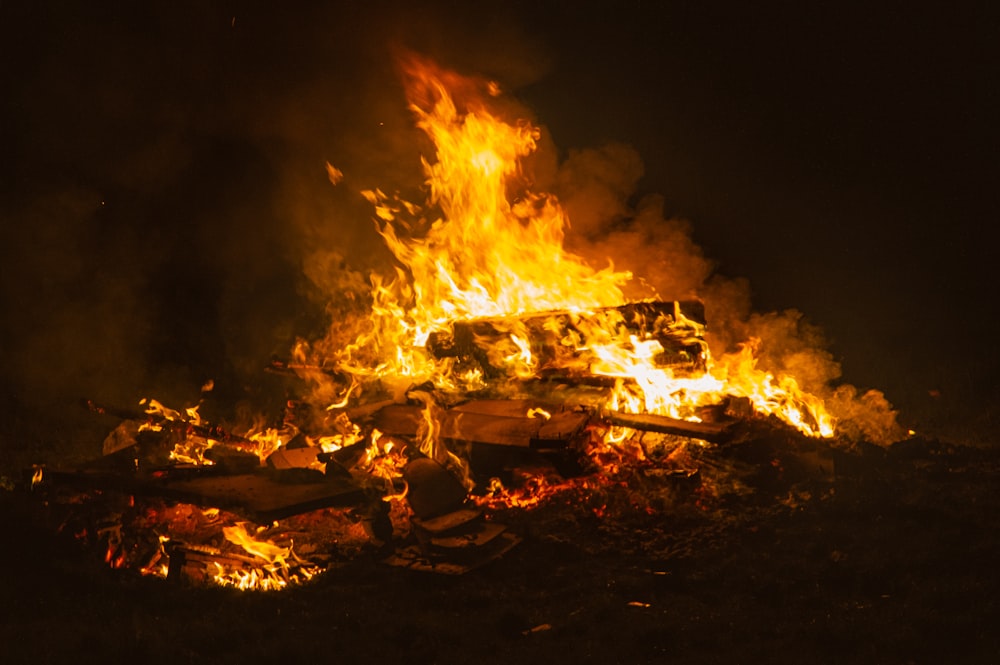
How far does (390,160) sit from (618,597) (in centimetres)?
908

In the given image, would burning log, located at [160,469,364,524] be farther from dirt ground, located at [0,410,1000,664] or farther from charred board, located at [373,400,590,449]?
charred board, located at [373,400,590,449]

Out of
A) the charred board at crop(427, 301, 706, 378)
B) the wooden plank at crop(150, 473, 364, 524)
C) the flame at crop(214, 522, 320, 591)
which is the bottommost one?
the flame at crop(214, 522, 320, 591)

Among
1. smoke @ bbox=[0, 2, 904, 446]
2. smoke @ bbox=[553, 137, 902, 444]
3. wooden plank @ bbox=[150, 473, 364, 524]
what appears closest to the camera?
wooden plank @ bbox=[150, 473, 364, 524]

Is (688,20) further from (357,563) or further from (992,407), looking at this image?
(357,563)

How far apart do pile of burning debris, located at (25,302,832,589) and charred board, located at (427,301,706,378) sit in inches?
1.3

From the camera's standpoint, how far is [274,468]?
768 cm

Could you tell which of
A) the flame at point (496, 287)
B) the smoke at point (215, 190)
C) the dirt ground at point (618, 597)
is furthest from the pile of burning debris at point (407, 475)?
the smoke at point (215, 190)

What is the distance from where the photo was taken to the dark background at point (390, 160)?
12.3 metres

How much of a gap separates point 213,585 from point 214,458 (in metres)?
2.70

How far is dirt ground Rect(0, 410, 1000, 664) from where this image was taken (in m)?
4.89

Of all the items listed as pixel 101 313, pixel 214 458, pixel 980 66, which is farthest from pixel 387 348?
pixel 980 66

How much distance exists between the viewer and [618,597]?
18.4 ft

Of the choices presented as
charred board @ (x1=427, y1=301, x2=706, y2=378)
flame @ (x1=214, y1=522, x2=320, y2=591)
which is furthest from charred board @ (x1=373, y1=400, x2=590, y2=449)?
flame @ (x1=214, y1=522, x2=320, y2=591)

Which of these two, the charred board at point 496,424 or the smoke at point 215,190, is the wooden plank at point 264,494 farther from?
the smoke at point 215,190
